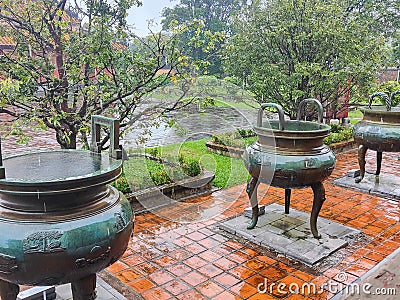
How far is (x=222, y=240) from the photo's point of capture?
3.51 m

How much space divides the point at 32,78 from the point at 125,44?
105 cm

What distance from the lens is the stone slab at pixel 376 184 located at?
15.5 feet

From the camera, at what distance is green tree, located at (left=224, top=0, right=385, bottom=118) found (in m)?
6.34

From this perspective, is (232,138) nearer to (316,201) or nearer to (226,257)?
(316,201)

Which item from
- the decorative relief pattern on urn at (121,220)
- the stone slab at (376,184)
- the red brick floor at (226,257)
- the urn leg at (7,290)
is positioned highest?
the decorative relief pattern on urn at (121,220)

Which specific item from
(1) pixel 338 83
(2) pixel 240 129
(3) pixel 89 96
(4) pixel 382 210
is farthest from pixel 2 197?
(1) pixel 338 83

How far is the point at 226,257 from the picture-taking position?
3.18 metres

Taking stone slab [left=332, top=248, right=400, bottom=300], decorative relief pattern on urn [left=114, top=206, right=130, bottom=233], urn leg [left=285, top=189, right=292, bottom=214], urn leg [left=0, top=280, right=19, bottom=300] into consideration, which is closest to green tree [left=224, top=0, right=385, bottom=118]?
urn leg [left=285, top=189, right=292, bottom=214]

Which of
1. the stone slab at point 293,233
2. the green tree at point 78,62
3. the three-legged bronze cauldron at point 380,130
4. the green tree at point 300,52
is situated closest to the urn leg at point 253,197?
the stone slab at point 293,233

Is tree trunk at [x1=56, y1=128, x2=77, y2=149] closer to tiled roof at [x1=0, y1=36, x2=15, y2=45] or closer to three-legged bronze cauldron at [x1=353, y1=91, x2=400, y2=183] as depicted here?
tiled roof at [x1=0, y1=36, x2=15, y2=45]

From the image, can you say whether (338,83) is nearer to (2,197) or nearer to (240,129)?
(240,129)

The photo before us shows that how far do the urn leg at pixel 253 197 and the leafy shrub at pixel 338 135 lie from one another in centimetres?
384

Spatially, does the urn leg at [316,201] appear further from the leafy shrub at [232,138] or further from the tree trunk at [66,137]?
the leafy shrub at [232,138]

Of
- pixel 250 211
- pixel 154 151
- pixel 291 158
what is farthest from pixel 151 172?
pixel 291 158
